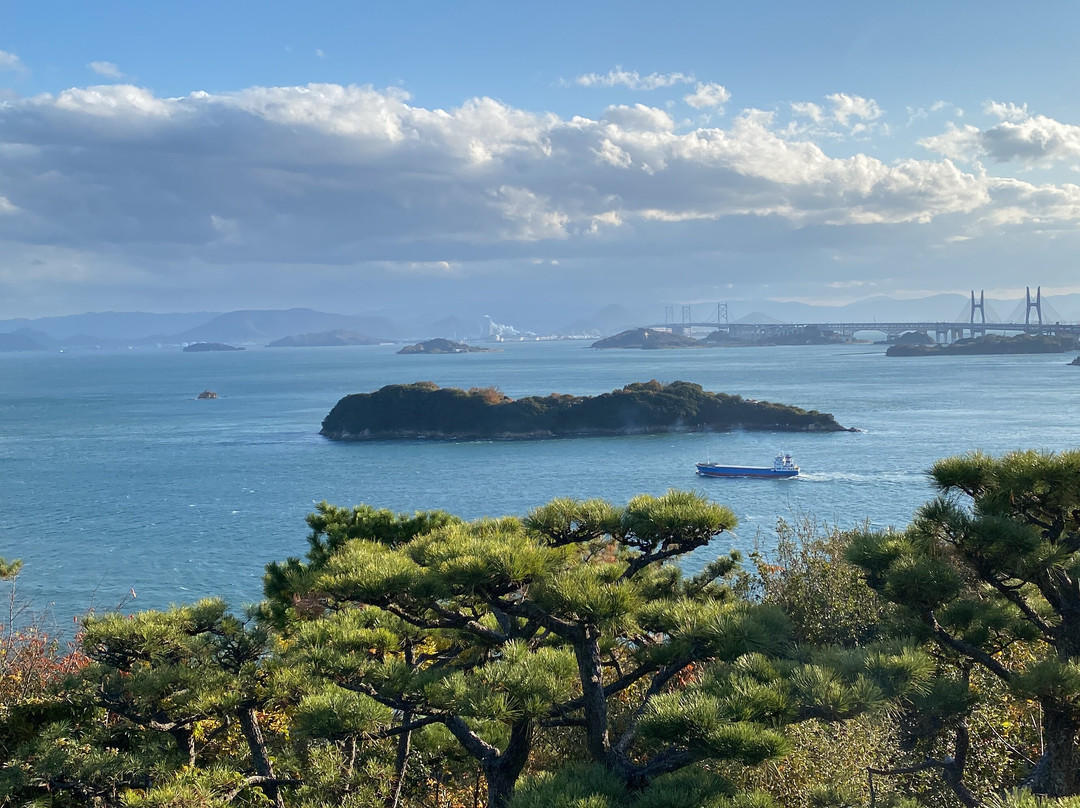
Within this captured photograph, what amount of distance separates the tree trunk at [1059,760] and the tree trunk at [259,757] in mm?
4656

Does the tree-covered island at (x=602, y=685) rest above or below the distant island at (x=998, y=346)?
below

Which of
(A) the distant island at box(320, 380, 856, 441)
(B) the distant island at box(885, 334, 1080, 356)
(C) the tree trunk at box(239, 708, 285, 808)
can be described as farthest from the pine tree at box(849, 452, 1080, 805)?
(B) the distant island at box(885, 334, 1080, 356)

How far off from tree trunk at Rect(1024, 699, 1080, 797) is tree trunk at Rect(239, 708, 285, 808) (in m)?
4.66

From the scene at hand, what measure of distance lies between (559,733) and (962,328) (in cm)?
15607

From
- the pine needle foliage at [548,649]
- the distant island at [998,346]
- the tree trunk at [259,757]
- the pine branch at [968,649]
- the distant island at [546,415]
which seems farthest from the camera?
the distant island at [998,346]

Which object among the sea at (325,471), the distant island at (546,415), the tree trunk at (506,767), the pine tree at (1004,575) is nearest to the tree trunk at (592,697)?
the tree trunk at (506,767)

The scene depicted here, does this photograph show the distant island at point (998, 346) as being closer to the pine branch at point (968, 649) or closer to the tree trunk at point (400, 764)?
the pine branch at point (968, 649)

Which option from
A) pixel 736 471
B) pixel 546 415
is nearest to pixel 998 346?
pixel 546 415

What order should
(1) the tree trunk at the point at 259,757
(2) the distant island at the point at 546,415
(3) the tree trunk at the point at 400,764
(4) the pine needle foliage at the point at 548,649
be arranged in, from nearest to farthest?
(4) the pine needle foliage at the point at 548,649 → (1) the tree trunk at the point at 259,757 → (3) the tree trunk at the point at 400,764 → (2) the distant island at the point at 546,415

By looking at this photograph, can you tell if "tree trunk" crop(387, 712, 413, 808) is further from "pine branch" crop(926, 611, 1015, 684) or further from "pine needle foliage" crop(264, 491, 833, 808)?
"pine branch" crop(926, 611, 1015, 684)

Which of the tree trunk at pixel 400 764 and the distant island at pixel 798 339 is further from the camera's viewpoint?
the distant island at pixel 798 339

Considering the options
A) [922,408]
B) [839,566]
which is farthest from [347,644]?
[922,408]

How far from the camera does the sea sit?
26.5m

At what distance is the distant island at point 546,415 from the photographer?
5650 cm
